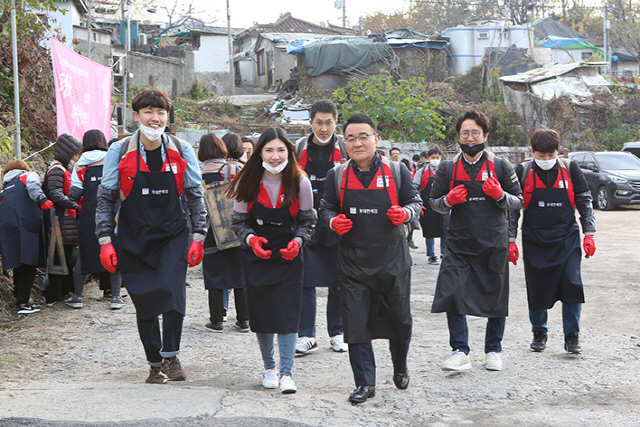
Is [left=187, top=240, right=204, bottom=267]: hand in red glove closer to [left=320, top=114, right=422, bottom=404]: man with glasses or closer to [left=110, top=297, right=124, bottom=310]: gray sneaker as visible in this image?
[left=320, top=114, right=422, bottom=404]: man with glasses

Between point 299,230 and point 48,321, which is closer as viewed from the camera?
point 299,230

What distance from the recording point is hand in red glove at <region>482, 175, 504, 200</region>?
5000 mm

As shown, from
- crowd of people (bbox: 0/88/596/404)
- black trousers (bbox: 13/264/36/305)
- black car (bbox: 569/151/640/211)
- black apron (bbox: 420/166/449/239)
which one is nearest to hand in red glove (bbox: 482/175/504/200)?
crowd of people (bbox: 0/88/596/404)

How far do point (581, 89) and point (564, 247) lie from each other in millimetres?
27543

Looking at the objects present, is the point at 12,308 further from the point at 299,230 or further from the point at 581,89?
the point at 581,89

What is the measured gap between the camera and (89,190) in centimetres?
738

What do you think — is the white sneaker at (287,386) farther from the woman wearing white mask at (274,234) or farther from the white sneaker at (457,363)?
the white sneaker at (457,363)

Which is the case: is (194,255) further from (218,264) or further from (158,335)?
(218,264)

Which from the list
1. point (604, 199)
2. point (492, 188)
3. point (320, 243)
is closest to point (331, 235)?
point (320, 243)

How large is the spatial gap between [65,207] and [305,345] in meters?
3.36

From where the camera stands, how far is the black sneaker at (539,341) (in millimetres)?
5789

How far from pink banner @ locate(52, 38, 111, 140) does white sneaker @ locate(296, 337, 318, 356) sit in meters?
4.63

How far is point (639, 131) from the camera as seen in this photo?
29.3m

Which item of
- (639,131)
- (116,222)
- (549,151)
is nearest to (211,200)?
(116,222)
